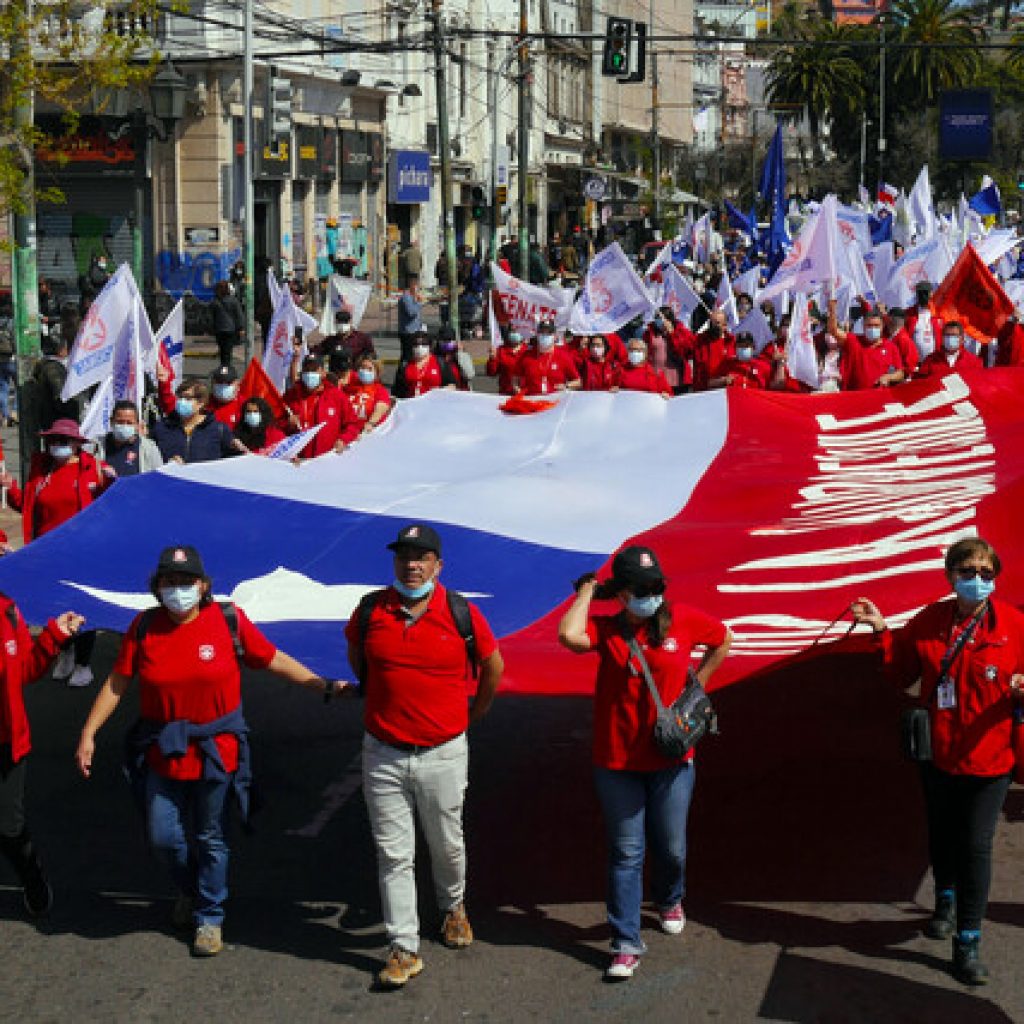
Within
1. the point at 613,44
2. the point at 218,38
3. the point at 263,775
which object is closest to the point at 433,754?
the point at 263,775

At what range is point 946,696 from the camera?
650cm

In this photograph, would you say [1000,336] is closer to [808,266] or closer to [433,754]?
[808,266]

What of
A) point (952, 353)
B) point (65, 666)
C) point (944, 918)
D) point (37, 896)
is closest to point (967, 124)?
point (952, 353)

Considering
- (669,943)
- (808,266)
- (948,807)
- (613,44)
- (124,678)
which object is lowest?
(669,943)

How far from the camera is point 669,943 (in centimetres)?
704

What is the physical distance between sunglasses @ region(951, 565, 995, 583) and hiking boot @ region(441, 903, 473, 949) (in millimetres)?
2221

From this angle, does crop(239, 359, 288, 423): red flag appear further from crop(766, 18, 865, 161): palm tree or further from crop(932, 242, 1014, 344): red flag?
crop(766, 18, 865, 161): palm tree

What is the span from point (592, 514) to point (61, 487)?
309 cm

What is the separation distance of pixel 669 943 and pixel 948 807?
118cm

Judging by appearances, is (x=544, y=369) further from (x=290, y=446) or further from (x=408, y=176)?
(x=408, y=176)

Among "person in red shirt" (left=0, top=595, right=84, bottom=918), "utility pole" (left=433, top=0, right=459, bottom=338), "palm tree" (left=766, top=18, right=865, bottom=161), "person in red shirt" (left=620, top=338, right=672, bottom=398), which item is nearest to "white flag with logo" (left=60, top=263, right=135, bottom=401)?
"person in red shirt" (left=620, top=338, right=672, bottom=398)

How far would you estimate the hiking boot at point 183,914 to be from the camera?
719cm

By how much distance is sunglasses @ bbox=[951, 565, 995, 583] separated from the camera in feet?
21.0

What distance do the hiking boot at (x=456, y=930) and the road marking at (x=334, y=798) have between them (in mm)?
1398
